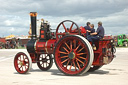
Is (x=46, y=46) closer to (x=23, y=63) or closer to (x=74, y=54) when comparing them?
(x=23, y=63)

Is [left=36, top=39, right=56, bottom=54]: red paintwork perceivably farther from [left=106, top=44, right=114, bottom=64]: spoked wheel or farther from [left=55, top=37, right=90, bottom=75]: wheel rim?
[left=106, top=44, right=114, bottom=64]: spoked wheel

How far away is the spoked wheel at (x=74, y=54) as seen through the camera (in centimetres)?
789

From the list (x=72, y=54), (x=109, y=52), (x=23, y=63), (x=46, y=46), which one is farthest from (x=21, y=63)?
(x=109, y=52)

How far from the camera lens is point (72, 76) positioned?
322 inches

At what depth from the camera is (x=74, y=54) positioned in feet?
26.8

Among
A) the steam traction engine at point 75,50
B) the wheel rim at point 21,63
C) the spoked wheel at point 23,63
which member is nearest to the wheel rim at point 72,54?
the steam traction engine at point 75,50

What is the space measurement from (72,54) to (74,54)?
0.07m

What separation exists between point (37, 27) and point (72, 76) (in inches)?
111

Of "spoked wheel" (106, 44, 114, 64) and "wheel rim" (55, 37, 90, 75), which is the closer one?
"wheel rim" (55, 37, 90, 75)

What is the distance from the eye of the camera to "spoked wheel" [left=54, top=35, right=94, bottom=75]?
25.9 feet

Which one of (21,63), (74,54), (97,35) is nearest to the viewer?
(74,54)

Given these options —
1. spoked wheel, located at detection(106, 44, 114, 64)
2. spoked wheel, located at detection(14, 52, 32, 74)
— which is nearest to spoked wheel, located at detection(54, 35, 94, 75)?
spoked wheel, located at detection(106, 44, 114, 64)

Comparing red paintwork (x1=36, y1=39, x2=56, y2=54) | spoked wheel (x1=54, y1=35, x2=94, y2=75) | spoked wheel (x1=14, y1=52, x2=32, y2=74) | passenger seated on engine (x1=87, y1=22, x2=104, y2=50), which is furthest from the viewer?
red paintwork (x1=36, y1=39, x2=56, y2=54)

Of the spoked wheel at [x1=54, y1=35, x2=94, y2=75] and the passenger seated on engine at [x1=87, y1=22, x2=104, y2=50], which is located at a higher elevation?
the passenger seated on engine at [x1=87, y1=22, x2=104, y2=50]
